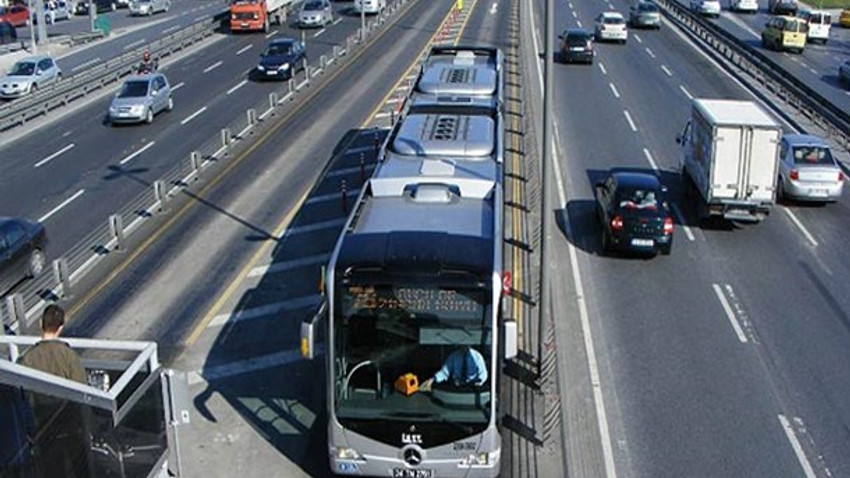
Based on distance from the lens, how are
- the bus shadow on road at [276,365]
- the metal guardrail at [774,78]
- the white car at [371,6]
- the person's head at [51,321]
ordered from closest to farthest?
the person's head at [51,321] < the bus shadow on road at [276,365] < the metal guardrail at [774,78] < the white car at [371,6]

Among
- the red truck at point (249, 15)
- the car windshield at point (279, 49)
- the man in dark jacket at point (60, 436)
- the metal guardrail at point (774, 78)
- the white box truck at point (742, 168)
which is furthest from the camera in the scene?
the red truck at point (249, 15)

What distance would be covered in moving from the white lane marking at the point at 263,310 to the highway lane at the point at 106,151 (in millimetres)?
6841

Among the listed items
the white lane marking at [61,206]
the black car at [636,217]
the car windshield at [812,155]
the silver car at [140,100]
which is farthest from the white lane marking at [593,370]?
the silver car at [140,100]

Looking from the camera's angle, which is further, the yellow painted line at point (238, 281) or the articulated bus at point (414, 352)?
the yellow painted line at point (238, 281)

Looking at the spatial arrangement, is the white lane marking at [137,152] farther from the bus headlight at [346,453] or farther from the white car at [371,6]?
the white car at [371,6]

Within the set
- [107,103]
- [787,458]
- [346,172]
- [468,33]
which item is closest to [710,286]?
[787,458]

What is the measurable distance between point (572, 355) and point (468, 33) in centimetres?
4450

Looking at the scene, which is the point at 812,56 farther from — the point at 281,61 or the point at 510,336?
the point at 510,336

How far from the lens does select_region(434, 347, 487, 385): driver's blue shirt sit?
12.2 meters

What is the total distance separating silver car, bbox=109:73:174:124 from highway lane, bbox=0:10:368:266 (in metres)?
0.42

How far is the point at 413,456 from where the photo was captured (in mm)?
12414

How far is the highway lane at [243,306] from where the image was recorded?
14531 mm

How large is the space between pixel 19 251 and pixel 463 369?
42.3 ft

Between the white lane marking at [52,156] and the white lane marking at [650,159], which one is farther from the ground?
the white lane marking at [650,159]
